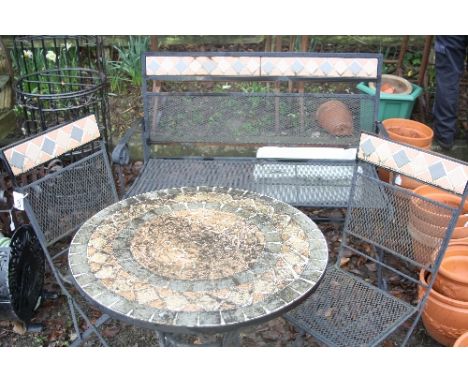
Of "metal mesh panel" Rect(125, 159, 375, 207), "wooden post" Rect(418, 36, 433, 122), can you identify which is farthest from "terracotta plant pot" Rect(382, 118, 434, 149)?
"wooden post" Rect(418, 36, 433, 122)

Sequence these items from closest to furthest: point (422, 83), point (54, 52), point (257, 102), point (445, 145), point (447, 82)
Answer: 1. point (257, 102)
2. point (447, 82)
3. point (445, 145)
4. point (54, 52)
5. point (422, 83)

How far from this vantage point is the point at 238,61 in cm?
404

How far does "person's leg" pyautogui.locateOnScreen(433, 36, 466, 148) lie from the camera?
4.71m

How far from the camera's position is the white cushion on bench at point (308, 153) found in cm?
421

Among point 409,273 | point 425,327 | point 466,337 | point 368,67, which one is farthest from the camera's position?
point 368,67

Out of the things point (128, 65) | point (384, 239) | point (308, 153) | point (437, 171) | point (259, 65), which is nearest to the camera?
point (437, 171)

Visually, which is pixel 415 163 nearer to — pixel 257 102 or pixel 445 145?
pixel 257 102

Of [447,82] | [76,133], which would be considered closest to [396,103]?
[447,82]

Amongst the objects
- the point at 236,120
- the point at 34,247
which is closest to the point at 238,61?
the point at 236,120

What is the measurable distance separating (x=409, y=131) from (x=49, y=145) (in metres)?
3.25

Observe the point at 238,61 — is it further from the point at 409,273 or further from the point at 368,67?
the point at 409,273

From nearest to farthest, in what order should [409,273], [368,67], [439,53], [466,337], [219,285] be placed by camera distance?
[219,285], [466,337], [409,273], [368,67], [439,53]

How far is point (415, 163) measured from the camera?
2646mm

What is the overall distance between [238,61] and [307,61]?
554 mm
